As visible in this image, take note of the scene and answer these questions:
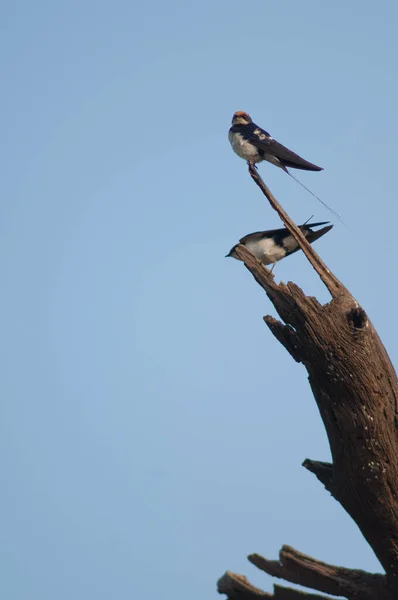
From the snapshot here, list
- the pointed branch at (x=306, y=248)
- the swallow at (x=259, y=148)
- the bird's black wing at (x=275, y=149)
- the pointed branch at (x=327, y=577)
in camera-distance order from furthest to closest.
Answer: the swallow at (x=259, y=148)
the bird's black wing at (x=275, y=149)
the pointed branch at (x=306, y=248)
the pointed branch at (x=327, y=577)

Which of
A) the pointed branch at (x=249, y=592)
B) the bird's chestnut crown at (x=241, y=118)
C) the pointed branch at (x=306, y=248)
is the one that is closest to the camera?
the pointed branch at (x=249, y=592)

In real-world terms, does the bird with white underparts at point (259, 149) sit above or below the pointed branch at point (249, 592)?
above

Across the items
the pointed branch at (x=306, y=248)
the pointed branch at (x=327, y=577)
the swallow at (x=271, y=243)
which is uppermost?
the swallow at (x=271, y=243)

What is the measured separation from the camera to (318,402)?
22.1ft

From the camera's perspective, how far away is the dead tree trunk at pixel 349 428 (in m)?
6.41

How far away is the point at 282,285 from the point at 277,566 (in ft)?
8.29

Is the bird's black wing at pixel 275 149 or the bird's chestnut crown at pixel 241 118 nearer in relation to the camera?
the bird's black wing at pixel 275 149

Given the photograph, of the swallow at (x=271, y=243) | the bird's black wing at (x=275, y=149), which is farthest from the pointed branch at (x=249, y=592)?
the bird's black wing at (x=275, y=149)

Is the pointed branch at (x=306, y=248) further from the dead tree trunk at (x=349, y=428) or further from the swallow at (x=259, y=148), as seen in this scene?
the swallow at (x=259, y=148)

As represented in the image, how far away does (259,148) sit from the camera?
9.45 m

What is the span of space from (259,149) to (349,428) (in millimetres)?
4282

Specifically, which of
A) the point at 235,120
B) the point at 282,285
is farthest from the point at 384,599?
the point at 235,120

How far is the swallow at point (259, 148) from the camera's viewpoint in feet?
29.7

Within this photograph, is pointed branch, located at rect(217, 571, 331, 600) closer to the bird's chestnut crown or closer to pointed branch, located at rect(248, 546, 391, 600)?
pointed branch, located at rect(248, 546, 391, 600)
